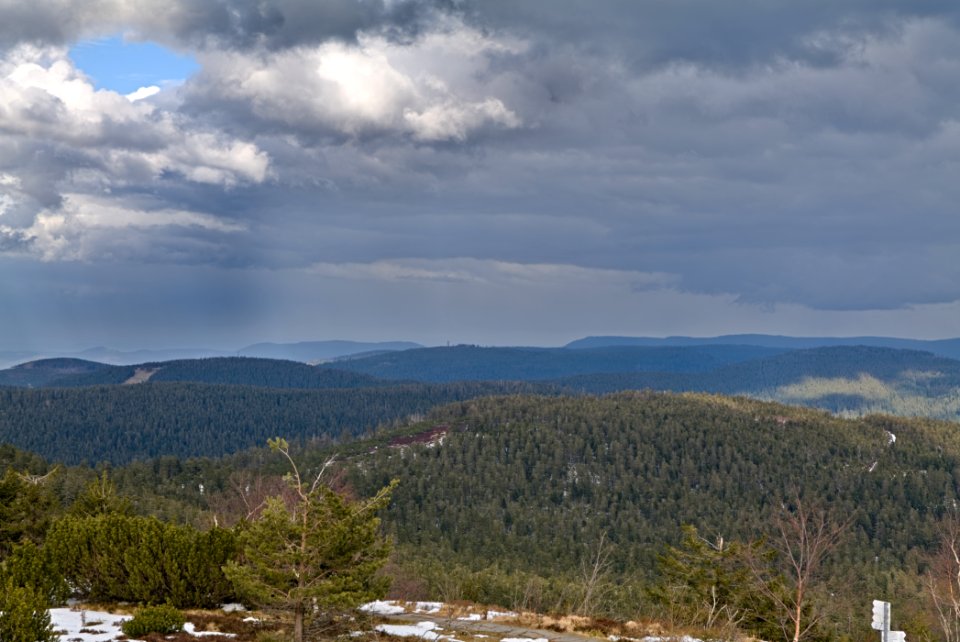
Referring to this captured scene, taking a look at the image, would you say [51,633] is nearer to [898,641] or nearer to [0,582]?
[0,582]

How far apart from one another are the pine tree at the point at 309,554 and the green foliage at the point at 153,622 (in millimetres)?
6244

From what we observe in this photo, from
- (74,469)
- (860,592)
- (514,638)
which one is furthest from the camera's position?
(74,469)

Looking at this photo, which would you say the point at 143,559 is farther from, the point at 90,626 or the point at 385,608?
the point at 385,608

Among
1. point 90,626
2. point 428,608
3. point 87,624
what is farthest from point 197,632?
point 428,608

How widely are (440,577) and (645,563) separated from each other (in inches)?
3312

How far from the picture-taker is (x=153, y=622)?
106 ft

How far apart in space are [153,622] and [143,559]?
7675 millimetres

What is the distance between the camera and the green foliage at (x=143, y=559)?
39.3m

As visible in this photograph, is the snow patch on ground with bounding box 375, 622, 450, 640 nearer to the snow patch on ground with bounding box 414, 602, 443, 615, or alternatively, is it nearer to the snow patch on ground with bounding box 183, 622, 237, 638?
the snow patch on ground with bounding box 183, 622, 237, 638

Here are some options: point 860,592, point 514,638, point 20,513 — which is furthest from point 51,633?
point 860,592

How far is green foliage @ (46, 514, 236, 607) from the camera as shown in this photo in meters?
39.3

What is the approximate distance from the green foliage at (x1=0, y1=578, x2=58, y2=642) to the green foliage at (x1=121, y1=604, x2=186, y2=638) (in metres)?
5.38

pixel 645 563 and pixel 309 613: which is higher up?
pixel 309 613

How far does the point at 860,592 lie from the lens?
509ft
